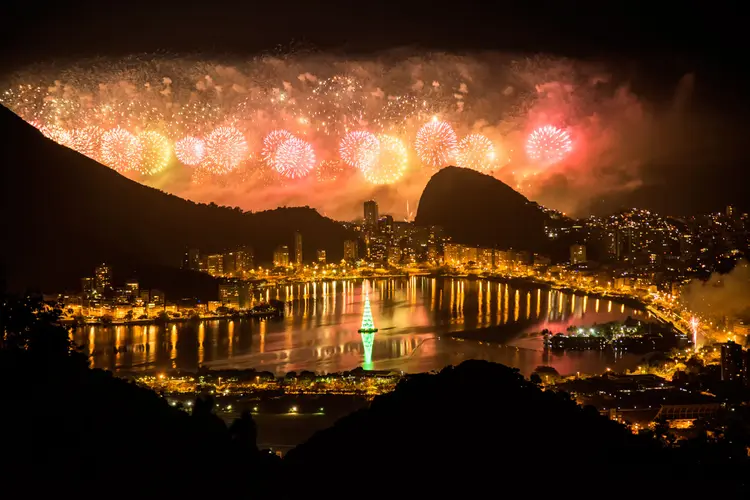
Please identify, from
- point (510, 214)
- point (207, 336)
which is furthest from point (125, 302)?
point (510, 214)

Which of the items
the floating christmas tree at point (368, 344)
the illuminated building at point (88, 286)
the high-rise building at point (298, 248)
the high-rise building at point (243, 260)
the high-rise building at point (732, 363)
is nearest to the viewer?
the high-rise building at point (732, 363)

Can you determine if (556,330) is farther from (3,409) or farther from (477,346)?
(3,409)

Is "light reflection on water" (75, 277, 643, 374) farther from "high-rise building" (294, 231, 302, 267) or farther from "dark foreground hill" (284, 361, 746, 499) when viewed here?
"dark foreground hill" (284, 361, 746, 499)

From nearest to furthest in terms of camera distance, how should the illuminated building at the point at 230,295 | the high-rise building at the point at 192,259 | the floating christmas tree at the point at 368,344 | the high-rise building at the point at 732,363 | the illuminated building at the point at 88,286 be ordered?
the high-rise building at the point at 732,363
the floating christmas tree at the point at 368,344
the illuminated building at the point at 88,286
the illuminated building at the point at 230,295
the high-rise building at the point at 192,259

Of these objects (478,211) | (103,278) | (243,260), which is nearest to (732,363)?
(103,278)

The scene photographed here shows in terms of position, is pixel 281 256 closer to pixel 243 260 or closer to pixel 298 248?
pixel 298 248

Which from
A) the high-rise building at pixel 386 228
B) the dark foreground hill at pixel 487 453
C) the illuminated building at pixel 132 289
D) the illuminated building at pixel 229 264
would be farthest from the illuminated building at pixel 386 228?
the dark foreground hill at pixel 487 453

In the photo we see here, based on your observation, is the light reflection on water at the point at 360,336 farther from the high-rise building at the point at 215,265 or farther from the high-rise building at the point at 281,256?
the high-rise building at the point at 281,256
